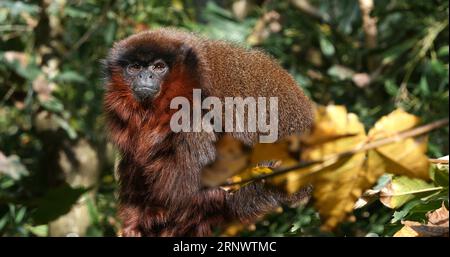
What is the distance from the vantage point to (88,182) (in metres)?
5.14

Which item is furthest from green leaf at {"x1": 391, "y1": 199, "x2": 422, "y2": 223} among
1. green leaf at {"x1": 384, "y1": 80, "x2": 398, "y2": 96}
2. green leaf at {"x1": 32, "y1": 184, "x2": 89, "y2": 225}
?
→ green leaf at {"x1": 384, "y1": 80, "x2": 398, "y2": 96}

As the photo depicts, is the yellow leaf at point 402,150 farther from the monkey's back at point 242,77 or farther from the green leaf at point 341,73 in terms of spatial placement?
the green leaf at point 341,73

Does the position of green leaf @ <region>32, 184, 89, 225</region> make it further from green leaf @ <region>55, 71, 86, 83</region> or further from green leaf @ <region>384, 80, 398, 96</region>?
green leaf @ <region>384, 80, 398, 96</region>

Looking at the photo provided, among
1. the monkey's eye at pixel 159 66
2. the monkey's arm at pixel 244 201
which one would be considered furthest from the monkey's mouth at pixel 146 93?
the monkey's arm at pixel 244 201

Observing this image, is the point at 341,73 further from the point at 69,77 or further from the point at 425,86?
the point at 69,77

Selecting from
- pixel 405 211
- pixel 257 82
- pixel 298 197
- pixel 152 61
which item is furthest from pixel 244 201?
pixel 405 211

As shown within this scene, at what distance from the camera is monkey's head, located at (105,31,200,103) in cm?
291

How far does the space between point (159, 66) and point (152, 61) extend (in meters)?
0.04

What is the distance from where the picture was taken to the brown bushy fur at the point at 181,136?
2.79 meters

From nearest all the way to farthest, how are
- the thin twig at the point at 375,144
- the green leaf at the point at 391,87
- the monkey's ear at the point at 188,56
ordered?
the thin twig at the point at 375,144 → the monkey's ear at the point at 188,56 → the green leaf at the point at 391,87

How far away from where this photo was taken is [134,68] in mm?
3053

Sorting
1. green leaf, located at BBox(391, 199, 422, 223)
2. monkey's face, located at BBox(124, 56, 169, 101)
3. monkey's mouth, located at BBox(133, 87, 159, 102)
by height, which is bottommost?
green leaf, located at BBox(391, 199, 422, 223)

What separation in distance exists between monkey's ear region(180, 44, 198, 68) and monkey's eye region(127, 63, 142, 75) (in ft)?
0.75
